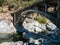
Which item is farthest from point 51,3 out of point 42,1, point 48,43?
point 48,43

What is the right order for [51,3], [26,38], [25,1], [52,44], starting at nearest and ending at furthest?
1. [52,44]
2. [51,3]
3. [26,38]
4. [25,1]

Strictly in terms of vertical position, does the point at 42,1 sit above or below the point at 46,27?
above

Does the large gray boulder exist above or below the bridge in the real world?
below

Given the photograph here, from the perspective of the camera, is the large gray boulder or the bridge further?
the large gray boulder

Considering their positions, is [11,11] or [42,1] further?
[11,11]

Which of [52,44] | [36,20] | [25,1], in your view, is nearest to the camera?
[52,44]

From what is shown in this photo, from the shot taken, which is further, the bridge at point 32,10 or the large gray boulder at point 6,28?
the large gray boulder at point 6,28

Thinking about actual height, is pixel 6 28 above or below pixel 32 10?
below

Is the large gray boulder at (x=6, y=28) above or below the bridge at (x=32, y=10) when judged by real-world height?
below

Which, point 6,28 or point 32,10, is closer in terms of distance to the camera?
point 32,10

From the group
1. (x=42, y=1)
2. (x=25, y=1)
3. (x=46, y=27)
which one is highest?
(x=42, y=1)

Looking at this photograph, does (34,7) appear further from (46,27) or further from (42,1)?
(46,27)
